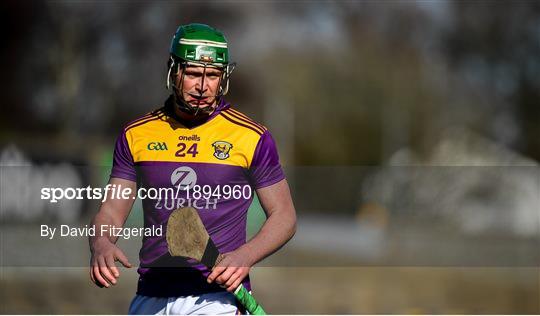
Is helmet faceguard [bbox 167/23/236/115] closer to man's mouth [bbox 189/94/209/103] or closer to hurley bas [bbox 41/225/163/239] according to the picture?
man's mouth [bbox 189/94/209/103]

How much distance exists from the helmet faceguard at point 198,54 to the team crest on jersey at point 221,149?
0.61 feet

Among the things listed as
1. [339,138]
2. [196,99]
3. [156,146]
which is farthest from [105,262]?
[339,138]

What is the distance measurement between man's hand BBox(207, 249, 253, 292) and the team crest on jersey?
543mm

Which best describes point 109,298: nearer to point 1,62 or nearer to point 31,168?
point 31,168

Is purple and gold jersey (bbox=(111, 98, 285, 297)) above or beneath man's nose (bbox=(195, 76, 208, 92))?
beneath

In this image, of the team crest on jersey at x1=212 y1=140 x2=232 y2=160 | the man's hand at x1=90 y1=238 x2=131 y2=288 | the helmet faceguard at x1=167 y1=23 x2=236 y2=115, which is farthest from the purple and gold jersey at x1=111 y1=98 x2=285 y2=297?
the man's hand at x1=90 y1=238 x2=131 y2=288

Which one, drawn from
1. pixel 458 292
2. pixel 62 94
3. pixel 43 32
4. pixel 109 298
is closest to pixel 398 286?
pixel 458 292

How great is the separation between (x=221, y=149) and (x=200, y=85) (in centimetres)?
36

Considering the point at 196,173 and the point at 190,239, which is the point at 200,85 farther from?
the point at 190,239

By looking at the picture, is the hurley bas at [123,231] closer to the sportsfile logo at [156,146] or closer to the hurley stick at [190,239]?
the hurley stick at [190,239]

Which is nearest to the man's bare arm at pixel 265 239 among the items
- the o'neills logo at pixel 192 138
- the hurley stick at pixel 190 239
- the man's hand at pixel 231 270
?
the man's hand at pixel 231 270

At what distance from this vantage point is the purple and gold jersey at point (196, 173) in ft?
17.8

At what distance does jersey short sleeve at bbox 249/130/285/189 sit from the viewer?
5.47 m

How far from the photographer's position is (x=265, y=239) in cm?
530
